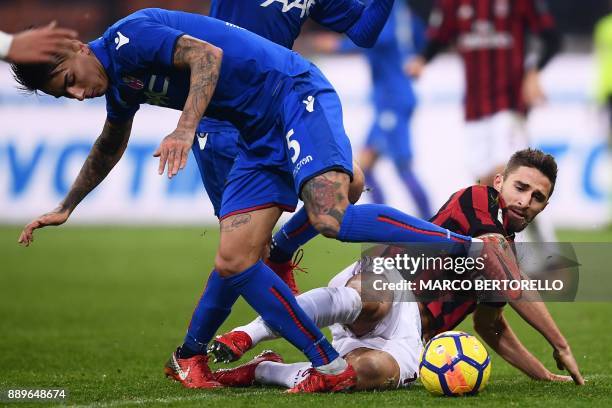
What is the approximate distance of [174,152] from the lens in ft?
14.3

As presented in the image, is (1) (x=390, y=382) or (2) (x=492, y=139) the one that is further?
(2) (x=492, y=139)

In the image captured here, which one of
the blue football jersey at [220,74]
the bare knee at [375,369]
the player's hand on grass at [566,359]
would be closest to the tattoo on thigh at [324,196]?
the blue football jersey at [220,74]

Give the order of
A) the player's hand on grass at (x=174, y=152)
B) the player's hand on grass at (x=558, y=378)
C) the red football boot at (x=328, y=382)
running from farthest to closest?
1. the player's hand on grass at (x=558, y=378)
2. the red football boot at (x=328, y=382)
3. the player's hand on grass at (x=174, y=152)

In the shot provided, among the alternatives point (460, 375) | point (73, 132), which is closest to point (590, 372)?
point (460, 375)

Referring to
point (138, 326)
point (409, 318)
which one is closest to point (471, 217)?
point (409, 318)

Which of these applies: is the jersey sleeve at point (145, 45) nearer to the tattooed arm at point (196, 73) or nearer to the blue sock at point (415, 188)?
the tattooed arm at point (196, 73)

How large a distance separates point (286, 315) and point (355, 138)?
31.2ft

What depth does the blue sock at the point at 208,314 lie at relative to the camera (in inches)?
205

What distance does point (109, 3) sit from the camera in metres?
15.6

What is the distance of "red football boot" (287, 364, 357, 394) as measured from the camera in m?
4.75

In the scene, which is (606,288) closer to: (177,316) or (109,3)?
(177,316)

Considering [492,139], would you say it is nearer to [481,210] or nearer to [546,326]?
[481,210]

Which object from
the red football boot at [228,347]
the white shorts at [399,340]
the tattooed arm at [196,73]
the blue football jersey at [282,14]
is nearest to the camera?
the tattooed arm at [196,73]

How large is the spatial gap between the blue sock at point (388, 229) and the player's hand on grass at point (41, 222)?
1495 mm
